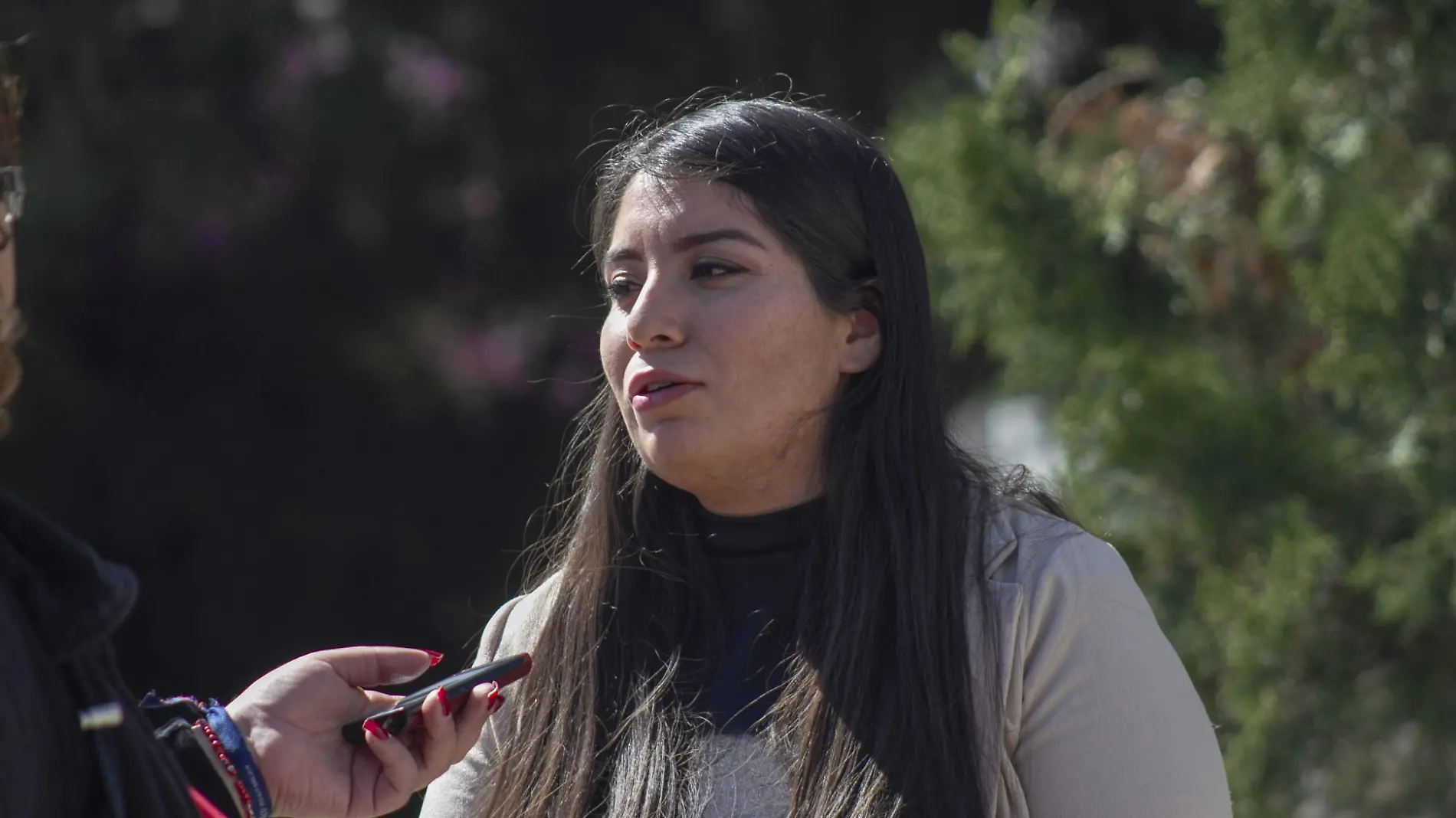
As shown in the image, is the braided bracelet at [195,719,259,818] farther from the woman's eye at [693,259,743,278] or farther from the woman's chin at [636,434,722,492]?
the woman's eye at [693,259,743,278]

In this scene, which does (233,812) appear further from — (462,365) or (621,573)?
(462,365)

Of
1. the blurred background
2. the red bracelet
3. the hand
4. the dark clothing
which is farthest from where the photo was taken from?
the blurred background

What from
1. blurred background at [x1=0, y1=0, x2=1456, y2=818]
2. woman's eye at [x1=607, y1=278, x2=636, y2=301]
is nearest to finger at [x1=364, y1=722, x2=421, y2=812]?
woman's eye at [x1=607, y1=278, x2=636, y2=301]

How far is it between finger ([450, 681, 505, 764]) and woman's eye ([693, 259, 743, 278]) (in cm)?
53

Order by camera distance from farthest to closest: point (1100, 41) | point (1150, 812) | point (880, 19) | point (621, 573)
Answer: point (880, 19), point (1100, 41), point (621, 573), point (1150, 812)

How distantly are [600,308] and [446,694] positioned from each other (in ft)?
6.62

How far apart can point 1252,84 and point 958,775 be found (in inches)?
67.9

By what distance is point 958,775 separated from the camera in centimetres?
163

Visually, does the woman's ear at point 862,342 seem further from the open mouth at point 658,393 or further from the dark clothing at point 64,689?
the dark clothing at point 64,689

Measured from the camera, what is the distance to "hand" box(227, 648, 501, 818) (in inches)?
62.1

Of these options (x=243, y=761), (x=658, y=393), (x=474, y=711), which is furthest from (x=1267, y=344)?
(x=243, y=761)

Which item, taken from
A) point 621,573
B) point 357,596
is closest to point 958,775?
point 621,573

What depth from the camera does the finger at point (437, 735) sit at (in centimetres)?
162

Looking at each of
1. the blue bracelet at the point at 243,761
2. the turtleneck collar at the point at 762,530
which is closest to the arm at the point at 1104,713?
the turtleneck collar at the point at 762,530
